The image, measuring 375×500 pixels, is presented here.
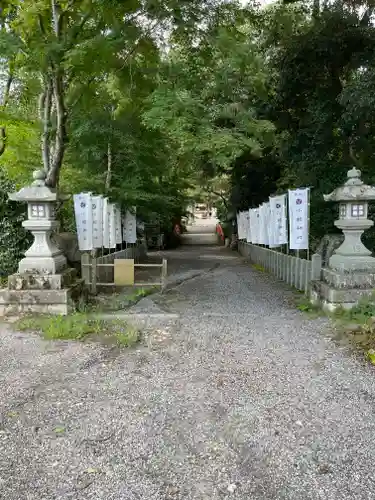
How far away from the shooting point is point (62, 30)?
7703 millimetres

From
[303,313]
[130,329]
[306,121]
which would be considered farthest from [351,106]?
[130,329]

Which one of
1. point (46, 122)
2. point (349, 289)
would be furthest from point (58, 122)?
point (349, 289)

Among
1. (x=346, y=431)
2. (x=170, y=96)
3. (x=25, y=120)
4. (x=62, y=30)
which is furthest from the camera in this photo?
(x=25, y=120)

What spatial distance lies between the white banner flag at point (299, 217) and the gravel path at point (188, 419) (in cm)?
351

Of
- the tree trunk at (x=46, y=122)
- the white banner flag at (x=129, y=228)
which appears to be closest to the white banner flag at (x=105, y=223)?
the tree trunk at (x=46, y=122)

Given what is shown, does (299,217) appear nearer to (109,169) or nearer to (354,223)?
(354,223)

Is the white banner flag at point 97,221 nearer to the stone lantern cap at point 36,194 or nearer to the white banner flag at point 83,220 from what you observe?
the white banner flag at point 83,220

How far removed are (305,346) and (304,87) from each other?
8452 mm

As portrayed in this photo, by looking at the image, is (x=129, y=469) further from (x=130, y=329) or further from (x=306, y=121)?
(x=306, y=121)

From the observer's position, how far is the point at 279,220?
421 inches

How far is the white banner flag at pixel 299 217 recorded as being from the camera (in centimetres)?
878

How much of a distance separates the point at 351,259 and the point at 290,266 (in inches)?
156

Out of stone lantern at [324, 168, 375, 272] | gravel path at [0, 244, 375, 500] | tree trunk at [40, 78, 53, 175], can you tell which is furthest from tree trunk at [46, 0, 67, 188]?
stone lantern at [324, 168, 375, 272]

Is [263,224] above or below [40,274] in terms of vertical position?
above
